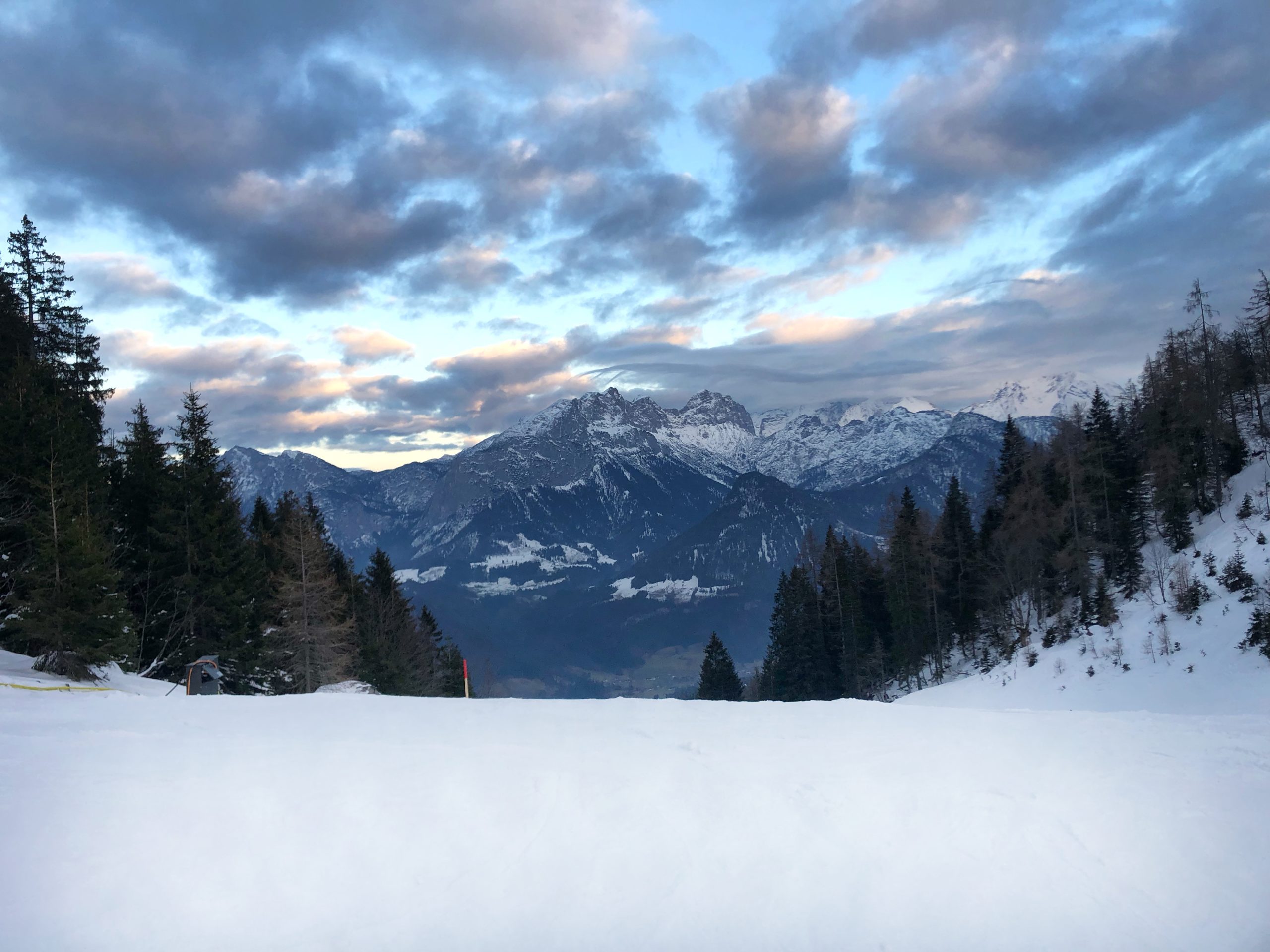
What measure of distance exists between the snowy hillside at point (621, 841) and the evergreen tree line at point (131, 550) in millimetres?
8387

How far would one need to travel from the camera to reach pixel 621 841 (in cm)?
774

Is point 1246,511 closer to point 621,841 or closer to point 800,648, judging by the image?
point 800,648

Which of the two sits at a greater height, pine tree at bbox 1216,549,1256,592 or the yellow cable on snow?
the yellow cable on snow

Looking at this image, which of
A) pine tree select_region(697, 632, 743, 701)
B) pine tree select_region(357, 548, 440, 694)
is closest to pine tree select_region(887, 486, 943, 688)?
pine tree select_region(697, 632, 743, 701)

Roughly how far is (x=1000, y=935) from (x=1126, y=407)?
7227 cm

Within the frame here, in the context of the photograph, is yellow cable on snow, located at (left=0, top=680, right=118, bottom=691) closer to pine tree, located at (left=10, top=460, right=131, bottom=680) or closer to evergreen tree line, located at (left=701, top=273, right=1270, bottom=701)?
pine tree, located at (left=10, top=460, right=131, bottom=680)

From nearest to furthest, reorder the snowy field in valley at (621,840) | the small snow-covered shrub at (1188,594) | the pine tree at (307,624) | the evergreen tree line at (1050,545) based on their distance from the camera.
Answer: the snowy field in valley at (621,840) → the small snow-covered shrub at (1188,594) → the pine tree at (307,624) → the evergreen tree line at (1050,545)

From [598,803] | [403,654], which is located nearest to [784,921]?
[598,803]

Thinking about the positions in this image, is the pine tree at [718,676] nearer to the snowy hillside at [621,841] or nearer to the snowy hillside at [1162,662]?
the snowy hillside at [1162,662]

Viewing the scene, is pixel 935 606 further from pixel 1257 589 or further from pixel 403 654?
pixel 403 654

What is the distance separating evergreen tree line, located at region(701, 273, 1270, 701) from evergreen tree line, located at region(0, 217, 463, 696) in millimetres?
33185

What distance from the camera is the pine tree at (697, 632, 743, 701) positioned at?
6438 cm

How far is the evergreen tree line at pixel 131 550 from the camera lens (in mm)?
17641

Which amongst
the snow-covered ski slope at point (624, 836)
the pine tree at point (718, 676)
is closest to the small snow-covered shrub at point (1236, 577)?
the snow-covered ski slope at point (624, 836)
